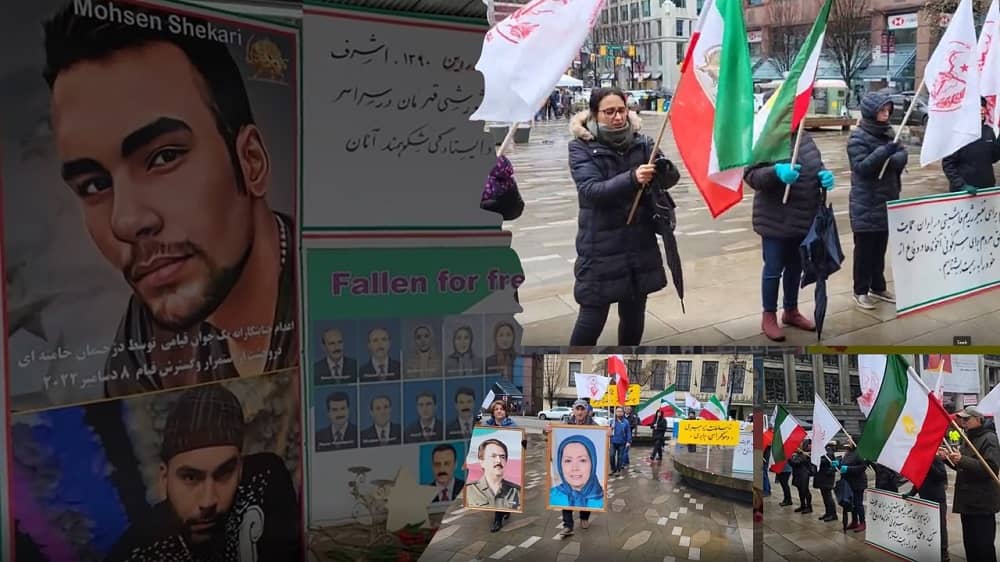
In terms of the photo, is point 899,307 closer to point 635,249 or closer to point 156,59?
point 635,249

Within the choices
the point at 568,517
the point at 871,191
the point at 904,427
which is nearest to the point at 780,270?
the point at 871,191

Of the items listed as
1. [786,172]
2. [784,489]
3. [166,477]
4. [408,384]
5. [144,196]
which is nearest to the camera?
[144,196]

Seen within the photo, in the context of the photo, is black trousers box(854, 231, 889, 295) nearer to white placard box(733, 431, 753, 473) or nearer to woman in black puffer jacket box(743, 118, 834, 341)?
woman in black puffer jacket box(743, 118, 834, 341)

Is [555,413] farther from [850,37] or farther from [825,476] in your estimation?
[850,37]

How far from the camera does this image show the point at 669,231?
9.91ft

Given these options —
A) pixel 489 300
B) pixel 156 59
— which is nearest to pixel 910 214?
pixel 489 300

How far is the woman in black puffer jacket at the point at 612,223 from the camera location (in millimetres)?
3025

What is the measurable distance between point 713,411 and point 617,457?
0.42 metres

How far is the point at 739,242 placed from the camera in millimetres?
3018

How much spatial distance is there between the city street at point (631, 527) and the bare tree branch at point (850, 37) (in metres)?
1.61

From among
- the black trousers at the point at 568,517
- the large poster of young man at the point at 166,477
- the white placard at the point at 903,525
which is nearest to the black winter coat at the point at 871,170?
the white placard at the point at 903,525

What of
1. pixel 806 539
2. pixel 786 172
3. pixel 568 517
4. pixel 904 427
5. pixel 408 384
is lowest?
pixel 806 539

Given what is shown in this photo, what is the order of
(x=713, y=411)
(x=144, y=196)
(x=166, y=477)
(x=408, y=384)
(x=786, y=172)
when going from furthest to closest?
(x=713, y=411)
(x=408, y=384)
(x=786, y=172)
(x=166, y=477)
(x=144, y=196)

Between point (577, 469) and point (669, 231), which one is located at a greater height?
point (669, 231)
